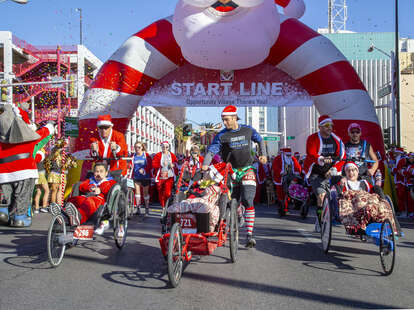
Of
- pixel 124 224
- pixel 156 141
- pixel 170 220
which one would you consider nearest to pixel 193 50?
pixel 124 224

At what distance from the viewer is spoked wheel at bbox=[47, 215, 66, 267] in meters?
4.82

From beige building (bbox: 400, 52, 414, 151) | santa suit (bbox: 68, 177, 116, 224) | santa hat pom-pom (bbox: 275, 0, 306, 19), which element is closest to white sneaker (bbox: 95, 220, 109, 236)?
santa suit (bbox: 68, 177, 116, 224)

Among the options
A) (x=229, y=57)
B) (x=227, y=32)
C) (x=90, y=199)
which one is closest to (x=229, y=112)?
(x=90, y=199)

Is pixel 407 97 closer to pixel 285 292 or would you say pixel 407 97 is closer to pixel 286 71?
pixel 286 71

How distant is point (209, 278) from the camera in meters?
4.55

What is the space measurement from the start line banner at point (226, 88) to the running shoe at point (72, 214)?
7.72 meters

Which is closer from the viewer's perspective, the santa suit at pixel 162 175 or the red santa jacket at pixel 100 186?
the red santa jacket at pixel 100 186

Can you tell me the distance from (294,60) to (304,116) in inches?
1887

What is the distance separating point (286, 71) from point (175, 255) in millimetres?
9125

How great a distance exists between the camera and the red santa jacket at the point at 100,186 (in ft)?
19.8

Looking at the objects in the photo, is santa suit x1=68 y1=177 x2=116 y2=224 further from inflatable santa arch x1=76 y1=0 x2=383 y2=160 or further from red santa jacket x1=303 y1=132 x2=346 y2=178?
inflatable santa arch x1=76 y1=0 x2=383 y2=160

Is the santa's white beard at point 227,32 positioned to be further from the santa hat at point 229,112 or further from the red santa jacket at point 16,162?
the santa hat at point 229,112

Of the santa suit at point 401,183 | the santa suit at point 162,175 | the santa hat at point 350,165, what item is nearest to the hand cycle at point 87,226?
the santa hat at point 350,165

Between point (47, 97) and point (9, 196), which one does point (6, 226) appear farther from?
point (47, 97)
